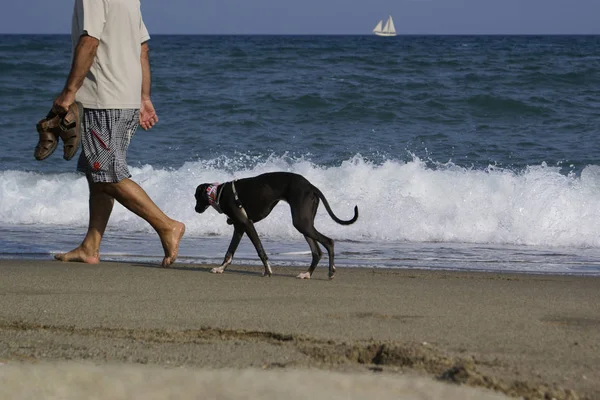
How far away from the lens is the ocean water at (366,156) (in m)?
8.62

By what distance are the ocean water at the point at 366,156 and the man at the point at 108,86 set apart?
1527 mm

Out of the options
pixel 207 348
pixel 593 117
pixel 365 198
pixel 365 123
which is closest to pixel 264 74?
pixel 365 123

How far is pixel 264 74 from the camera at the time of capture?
2191 cm

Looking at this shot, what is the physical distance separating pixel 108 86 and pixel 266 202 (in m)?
1.34

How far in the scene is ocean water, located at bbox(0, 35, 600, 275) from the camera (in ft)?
28.3

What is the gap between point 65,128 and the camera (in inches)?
226

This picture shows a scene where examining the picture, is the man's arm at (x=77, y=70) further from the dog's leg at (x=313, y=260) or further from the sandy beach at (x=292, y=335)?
the dog's leg at (x=313, y=260)

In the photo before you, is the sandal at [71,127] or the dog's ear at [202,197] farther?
the dog's ear at [202,197]

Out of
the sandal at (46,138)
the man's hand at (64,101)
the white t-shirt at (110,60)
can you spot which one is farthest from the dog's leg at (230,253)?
the man's hand at (64,101)

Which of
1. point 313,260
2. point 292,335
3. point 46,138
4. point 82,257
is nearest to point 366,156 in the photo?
point 313,260

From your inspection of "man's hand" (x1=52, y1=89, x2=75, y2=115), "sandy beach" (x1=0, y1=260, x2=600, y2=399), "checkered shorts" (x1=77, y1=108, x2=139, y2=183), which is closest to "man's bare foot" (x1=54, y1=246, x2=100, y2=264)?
"sandy beach" (x1=0, y1=260, x2=600, y2=399)

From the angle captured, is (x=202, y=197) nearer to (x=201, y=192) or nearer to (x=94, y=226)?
(x=201, y=192)

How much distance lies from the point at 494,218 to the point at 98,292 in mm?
5375

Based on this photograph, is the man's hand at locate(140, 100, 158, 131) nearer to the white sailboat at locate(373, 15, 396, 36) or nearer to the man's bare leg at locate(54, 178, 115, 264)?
the man's bare leg at locate(54, 178, 115, 264)
